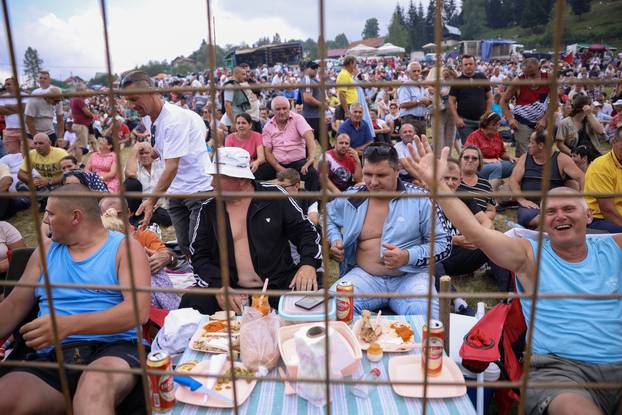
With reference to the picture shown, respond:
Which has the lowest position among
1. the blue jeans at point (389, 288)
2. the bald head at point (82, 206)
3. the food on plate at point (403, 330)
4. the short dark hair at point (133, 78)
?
the blue jeans at point (389, 288)

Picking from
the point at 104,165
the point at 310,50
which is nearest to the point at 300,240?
the point at 104,165

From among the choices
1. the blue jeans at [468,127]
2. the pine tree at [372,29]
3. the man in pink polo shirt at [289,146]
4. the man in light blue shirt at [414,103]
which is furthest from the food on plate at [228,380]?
the pine tree at [372,29]

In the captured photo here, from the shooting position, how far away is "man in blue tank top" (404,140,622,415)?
6.66 feet

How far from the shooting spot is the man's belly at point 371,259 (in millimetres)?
3238

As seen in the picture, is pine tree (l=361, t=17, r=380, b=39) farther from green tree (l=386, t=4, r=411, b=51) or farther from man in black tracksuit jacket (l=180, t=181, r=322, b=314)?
man in black tracksuit jacket (l=180, t=181, r=322, b=314)

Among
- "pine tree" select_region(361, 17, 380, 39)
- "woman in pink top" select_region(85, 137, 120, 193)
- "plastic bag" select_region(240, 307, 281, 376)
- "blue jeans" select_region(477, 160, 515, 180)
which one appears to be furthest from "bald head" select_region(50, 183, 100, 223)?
"pine tree" select_region(361, 17, 380, 39)

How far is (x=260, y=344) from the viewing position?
2027 mm

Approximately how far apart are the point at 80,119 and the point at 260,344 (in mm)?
8740

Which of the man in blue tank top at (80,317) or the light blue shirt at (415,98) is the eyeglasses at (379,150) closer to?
the man in blue tank top at (80,317)

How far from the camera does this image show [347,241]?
131 inches

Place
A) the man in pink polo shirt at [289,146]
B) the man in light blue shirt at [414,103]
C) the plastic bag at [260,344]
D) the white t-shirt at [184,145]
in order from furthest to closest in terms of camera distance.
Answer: the man in light blue shirt at [414,103]
the man in pink polo shirt at [289,146]
the white t-shirt at [184,145]
the plastic bag at [260,344]

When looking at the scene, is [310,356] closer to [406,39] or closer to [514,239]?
[514,239]

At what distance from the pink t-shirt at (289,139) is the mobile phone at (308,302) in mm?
3950

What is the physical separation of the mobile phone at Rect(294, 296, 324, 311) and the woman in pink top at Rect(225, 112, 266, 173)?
13.5 feet
